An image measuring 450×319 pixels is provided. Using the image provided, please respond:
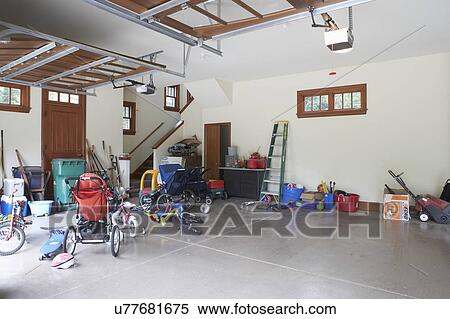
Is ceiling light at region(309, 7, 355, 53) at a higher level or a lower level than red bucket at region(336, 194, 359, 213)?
higher

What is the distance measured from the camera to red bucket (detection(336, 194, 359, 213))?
6746 millimetres

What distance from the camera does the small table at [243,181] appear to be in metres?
8.16

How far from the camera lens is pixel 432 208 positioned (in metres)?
5.73

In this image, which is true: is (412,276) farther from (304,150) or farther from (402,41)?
(304,150)

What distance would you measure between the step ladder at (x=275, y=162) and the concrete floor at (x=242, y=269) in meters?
3.21

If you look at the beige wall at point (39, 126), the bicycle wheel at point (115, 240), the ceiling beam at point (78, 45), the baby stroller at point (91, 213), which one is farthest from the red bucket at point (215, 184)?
the bicycle wheel at point (115, 240)

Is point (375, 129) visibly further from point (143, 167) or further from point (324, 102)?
point (143, 167)

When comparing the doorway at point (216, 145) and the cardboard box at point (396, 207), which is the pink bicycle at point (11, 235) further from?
the cardboard box at point (396, 207)

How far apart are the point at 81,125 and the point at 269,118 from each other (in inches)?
181

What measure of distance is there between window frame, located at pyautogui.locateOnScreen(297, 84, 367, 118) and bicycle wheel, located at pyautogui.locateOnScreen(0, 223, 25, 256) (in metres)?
6.16

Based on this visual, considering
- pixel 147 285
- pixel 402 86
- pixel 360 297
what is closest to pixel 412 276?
pixel 360 297

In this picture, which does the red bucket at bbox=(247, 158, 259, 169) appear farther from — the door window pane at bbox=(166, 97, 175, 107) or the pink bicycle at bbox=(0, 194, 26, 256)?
the pink bicycle at bbox=(0, 194, 26, 256)

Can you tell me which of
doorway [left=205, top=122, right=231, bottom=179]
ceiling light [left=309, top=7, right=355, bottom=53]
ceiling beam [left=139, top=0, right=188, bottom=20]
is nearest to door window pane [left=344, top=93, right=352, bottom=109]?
doorway [left=205, top=122, right=231, bottom=179]

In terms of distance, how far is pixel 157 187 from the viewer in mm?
6699
